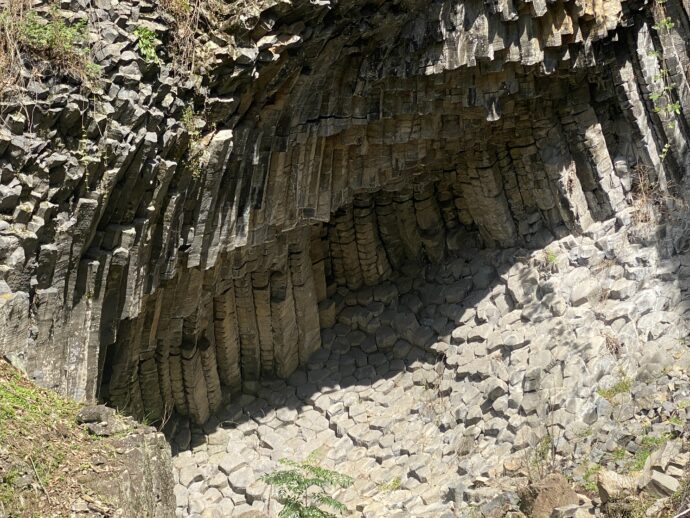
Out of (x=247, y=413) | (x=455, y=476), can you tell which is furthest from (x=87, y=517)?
(x=247, y=413)

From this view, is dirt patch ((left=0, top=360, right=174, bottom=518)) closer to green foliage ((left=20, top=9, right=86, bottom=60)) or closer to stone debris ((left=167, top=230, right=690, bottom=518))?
green foliage ((left=20, top=9, right=86, bottom=60))

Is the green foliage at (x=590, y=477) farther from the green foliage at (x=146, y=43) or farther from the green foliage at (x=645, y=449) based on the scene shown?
the green foliage at (x=146, y=43)

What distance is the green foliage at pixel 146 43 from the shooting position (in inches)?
348

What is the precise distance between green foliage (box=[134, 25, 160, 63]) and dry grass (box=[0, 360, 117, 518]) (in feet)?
10.8

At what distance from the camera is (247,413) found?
12.1 metres

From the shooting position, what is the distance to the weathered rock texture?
845 centimetres

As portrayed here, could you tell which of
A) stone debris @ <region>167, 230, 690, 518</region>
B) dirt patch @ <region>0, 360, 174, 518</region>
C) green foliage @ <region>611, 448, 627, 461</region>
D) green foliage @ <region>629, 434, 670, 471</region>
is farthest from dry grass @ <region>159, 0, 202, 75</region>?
green foliage @ <region>629, 434, 670, 471</region>

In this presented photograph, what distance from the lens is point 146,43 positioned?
8859mm

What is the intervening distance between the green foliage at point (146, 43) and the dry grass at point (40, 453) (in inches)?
130

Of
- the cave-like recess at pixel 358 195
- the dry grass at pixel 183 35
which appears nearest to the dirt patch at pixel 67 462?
the cave-like recess at pixel 358 195

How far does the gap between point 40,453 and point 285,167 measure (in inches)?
195

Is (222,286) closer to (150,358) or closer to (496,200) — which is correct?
(150,358)

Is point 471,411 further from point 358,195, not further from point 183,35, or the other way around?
point 183,35

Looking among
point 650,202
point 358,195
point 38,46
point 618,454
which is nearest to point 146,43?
point 38,46
